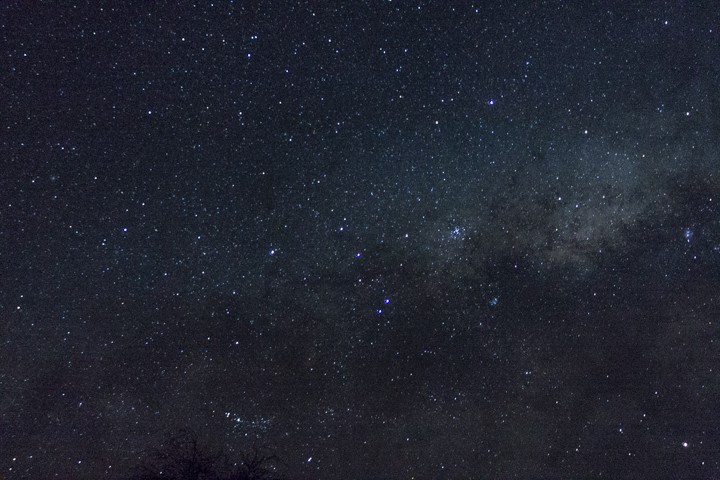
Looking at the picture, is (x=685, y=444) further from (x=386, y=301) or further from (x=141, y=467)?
(x=141, y=467)

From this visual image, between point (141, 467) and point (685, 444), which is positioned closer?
point (141, 467)

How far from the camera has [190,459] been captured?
7.93 metres

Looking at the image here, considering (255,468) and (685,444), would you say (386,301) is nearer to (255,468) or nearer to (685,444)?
(255,468)

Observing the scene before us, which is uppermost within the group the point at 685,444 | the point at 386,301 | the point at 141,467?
the point at 386,301

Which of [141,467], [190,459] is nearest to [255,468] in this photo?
[190,459]

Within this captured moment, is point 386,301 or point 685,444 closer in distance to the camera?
point 386,301

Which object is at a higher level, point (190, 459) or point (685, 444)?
point (685, 444)

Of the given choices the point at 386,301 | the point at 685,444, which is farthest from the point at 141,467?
the point at 685,444

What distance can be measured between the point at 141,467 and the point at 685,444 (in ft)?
33.3

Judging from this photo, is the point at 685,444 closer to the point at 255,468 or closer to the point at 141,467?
the point at 255,468

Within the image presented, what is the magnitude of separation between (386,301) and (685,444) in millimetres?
7103

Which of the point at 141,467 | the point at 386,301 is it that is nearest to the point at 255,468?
the point at 141,467

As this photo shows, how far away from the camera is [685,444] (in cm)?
1013

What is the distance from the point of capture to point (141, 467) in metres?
7.82
